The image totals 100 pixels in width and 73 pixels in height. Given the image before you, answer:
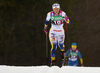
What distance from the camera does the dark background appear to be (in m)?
6.99

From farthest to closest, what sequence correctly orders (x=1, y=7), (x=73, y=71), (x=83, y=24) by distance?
1. (x=83, y=24)
2. (x=1, y=7)
3. (x=73, y=71)

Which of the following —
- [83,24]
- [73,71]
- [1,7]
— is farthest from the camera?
[83,24]

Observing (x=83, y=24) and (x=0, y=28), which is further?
(x=83, y=24)

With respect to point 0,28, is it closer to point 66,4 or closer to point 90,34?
point 66,4

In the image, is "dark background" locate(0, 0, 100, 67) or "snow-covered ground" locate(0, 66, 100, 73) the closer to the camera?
"snow-covered ground" locate(0, 66, 100, 73)

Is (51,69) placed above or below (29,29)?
above

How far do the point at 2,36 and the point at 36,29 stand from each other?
4.08 feet

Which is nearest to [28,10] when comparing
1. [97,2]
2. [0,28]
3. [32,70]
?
[0,28]

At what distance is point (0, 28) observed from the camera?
6965mm

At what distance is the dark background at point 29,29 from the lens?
Result: 6992 millimetres

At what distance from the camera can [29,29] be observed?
23.8 ft

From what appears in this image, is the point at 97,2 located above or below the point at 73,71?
above

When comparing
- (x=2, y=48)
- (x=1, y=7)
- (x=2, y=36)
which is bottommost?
(x=2, y=48)

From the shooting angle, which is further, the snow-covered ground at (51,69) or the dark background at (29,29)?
the dark background at (29,29)
